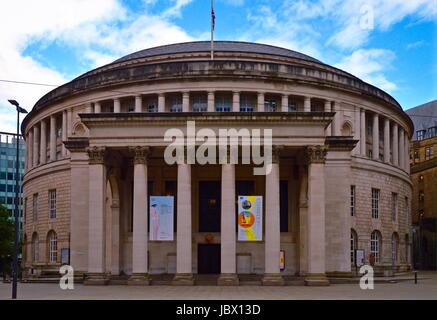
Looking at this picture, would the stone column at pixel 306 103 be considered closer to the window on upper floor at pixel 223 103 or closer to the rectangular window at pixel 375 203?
the window on upper floor at pixel 223 103

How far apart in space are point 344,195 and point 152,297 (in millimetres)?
24264

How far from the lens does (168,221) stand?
44844 millimetres

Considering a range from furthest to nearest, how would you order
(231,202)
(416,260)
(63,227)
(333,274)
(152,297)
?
1. (416,260)
2. (63,227)
3. (333,274)
4. (231,202)
5. (152,297)

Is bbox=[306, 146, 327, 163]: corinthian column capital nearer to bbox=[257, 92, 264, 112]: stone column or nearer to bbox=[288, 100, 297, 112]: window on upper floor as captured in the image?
bbox=[257, 92, 264, 112]: stone column

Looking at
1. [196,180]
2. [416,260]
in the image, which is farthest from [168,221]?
[416,260]

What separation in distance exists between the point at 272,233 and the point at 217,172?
12201 mm

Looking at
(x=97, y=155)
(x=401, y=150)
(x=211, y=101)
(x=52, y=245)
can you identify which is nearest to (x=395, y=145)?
(x=401, y=150)

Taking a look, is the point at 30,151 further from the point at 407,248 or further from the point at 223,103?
the point at 407,248

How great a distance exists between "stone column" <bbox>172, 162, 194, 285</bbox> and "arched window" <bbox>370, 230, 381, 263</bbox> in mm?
29617

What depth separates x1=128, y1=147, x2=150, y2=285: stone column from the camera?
44.2 metres

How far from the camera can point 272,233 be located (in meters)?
44.1

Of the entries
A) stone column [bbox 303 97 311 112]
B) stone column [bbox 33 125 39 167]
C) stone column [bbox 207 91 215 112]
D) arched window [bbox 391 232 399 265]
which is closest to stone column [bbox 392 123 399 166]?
arched window [bbox 391 232 399 265]

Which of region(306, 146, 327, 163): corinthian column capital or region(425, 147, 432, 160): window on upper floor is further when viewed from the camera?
region(425, 147, 432, 160): window on upper floor

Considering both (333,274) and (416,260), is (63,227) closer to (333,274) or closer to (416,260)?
(333,274)
